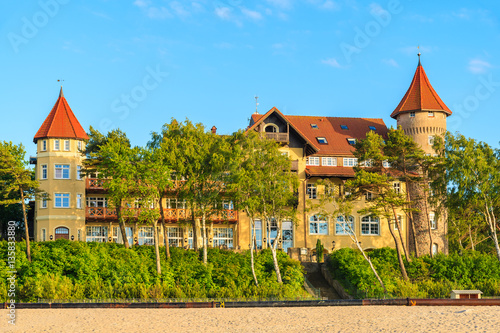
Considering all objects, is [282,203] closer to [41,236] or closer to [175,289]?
[175,289]

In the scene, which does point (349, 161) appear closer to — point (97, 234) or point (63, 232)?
point (97, 234)

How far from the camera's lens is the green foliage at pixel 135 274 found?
35.6 meters

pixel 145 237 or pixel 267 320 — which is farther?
pixel 145 237

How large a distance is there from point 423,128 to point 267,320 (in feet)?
106

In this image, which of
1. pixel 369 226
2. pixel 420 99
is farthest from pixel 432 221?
pixel 420 99

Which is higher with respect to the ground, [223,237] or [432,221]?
[432,221]

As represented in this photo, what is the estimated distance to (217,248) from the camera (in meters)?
46.3

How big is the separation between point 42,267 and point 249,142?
555 inches

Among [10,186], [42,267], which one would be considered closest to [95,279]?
[42,267]

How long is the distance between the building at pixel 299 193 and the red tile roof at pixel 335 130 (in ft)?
0.27

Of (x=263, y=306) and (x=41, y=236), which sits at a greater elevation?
(x=41, y=236)

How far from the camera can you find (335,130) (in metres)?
57.1

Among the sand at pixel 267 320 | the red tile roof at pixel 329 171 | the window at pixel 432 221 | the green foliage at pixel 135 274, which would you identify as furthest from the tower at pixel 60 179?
the window at pixel 432 221

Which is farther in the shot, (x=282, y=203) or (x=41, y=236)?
(x=41, y=236)
